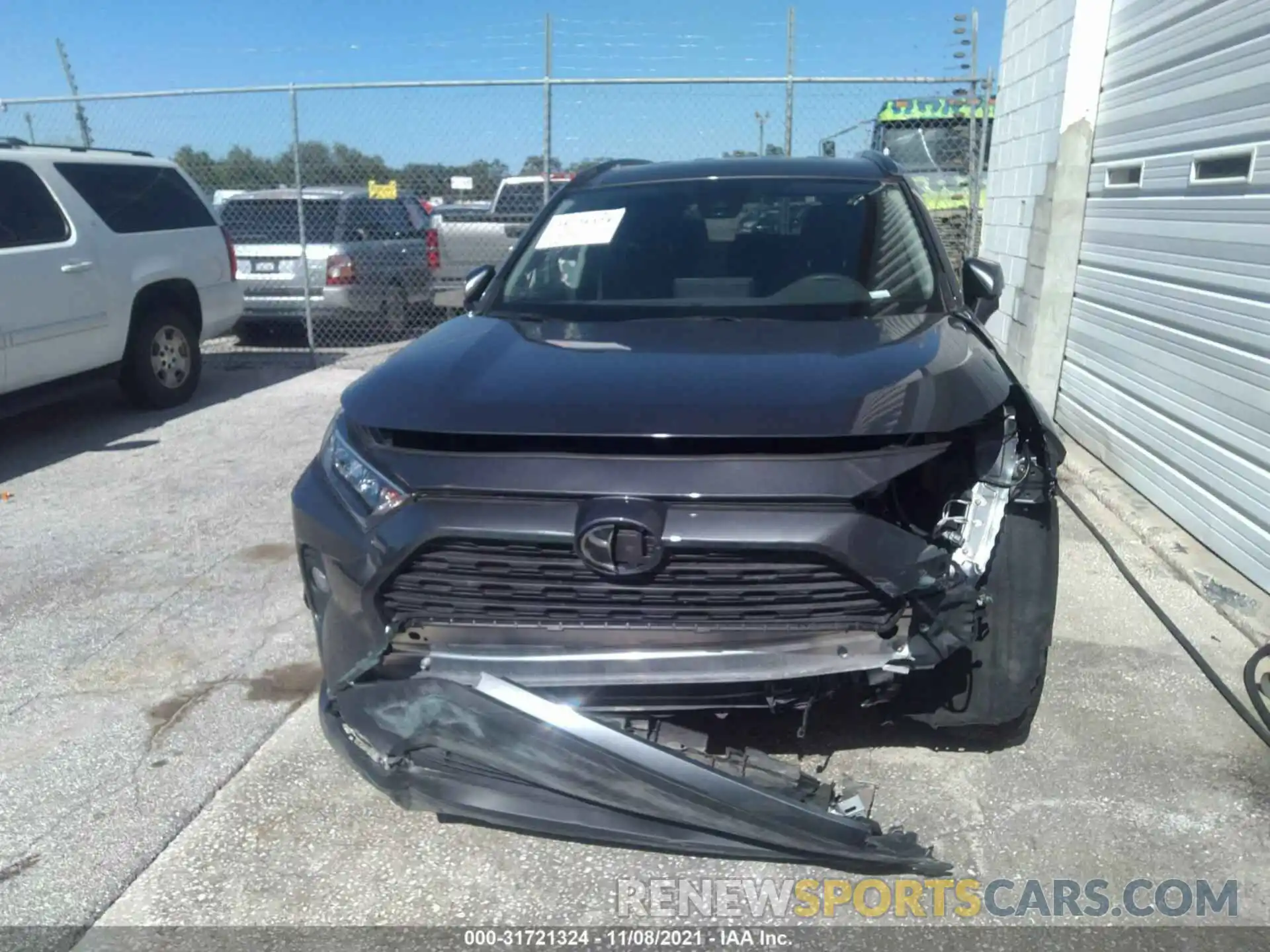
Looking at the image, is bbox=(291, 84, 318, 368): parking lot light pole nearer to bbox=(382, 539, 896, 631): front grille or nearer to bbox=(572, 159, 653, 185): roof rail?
bbox=(572, 159, 653, 185): roof rail

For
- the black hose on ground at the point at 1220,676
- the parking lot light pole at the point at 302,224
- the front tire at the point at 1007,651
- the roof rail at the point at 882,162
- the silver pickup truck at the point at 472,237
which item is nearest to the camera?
the front tire at the point at 1007,651

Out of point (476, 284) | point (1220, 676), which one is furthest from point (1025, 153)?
point (476, 284)

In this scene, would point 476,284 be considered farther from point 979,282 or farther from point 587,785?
point 587,785

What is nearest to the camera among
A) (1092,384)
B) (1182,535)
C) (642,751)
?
(642,751)

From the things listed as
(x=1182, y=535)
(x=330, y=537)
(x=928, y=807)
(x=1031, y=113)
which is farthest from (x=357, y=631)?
(x=1031, y=113)

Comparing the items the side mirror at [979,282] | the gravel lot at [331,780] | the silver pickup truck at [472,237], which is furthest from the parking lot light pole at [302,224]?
the side mirror at [979,282]

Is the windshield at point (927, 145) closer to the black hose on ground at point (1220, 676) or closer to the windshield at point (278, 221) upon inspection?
the windshield at point (278, 221)

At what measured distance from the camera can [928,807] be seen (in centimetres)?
283

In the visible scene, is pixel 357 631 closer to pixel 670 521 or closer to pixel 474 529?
pixel 474 529

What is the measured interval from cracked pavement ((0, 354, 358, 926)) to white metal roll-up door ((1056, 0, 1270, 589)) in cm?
405

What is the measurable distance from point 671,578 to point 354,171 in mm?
9397

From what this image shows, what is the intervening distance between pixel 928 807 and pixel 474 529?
155 cm

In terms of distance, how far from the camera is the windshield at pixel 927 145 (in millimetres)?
13078

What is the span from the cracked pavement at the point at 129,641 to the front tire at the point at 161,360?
53 centimetres
